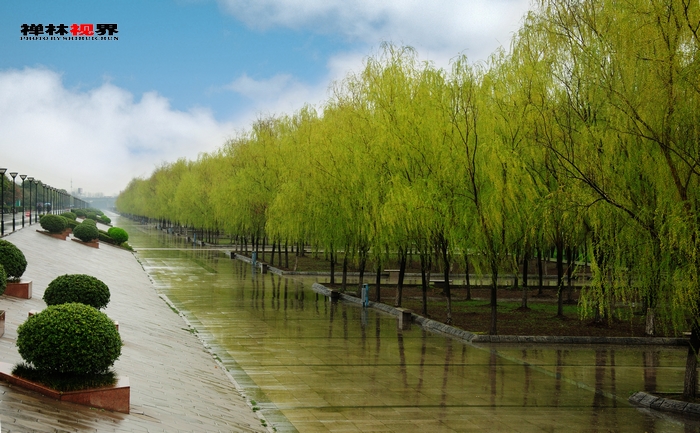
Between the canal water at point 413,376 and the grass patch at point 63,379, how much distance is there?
2.97m

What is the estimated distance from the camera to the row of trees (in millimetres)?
13312

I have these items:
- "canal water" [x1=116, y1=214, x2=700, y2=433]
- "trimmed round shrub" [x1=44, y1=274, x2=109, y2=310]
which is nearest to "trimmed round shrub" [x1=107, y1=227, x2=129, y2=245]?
"canal water" [x1=116, y1=214, x2=700, y2=433]

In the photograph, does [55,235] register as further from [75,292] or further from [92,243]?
[75,292]

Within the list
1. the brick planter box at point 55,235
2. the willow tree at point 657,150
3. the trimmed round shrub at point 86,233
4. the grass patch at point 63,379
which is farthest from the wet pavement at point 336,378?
the trimmed round shrub at point 86,233

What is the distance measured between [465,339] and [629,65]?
962 cm

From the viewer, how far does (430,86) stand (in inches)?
977

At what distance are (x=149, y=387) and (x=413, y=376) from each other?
19.6 ft

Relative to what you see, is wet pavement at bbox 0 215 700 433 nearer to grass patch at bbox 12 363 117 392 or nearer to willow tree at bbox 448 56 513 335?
grass patch at bbox 12 363 117 392

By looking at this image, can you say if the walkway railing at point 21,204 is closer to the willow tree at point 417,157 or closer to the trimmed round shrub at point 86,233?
the trimmed round shrub at point 86,233

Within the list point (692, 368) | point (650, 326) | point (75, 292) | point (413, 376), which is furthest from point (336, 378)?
point (650, 326)

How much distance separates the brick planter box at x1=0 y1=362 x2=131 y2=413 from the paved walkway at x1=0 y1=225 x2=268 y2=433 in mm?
114

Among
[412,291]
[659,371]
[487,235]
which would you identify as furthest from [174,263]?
[659,371]

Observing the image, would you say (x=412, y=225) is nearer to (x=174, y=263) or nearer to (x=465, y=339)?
(x=465, y=339)

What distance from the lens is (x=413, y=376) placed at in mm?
16062
